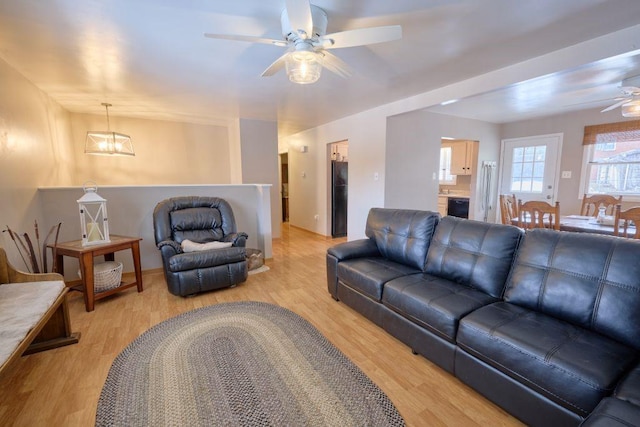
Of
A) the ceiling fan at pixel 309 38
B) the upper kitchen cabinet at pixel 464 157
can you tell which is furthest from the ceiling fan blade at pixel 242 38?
the upper kitchen cabinet at pixel 464 157

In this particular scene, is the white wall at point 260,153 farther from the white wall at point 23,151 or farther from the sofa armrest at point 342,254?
the sofa armrest at point 342,254

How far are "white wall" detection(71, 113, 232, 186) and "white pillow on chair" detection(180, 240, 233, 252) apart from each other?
2.75 metres

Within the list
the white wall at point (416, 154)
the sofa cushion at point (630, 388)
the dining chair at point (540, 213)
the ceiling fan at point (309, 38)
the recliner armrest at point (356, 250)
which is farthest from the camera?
the white wall at point (416, 154)

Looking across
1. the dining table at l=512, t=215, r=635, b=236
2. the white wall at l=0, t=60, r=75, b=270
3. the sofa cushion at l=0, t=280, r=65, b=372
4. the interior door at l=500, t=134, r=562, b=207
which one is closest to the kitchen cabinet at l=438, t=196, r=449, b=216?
the interior door at l=500, t=134, r=562, b=207

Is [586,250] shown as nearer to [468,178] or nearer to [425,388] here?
[425,388]

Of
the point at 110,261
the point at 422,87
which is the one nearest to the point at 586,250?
the point at 422,87

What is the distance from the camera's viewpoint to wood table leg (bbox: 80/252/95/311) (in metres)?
2.55

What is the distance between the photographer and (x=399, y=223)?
2.75m

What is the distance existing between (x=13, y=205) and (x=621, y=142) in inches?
314

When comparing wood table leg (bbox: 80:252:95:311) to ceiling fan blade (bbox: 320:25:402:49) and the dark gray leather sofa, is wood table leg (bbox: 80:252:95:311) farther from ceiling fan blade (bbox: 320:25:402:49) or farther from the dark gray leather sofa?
ceiling fan blade (bbox: 320:25:402:49)

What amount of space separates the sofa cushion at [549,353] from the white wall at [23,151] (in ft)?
12.2

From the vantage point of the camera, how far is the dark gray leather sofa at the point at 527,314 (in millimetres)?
1228

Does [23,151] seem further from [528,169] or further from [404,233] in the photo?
[528,169]

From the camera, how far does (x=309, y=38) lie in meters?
1.76
